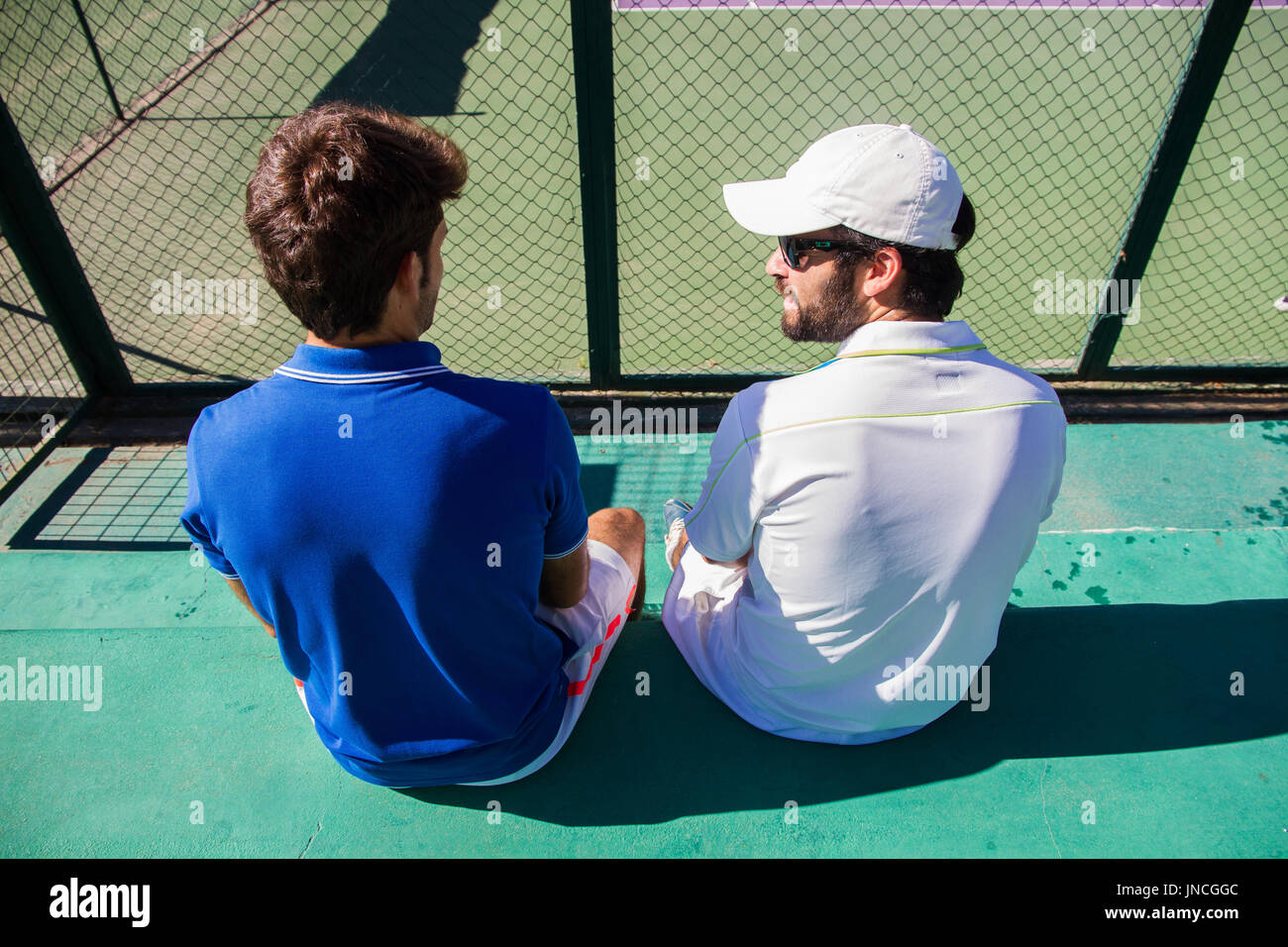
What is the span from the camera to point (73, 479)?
325 centimetres

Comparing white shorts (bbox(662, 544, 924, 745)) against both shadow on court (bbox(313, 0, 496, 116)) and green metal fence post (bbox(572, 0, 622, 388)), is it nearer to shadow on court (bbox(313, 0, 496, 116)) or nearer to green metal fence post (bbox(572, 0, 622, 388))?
green metal fence post (bbox(572, 0, 622, 388))

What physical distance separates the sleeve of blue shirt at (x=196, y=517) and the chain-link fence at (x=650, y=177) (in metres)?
2.00

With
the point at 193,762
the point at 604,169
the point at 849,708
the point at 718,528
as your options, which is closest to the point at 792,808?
the point at 849,708

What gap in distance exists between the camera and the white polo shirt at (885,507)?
1.29 m

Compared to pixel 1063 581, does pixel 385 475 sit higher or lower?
higher

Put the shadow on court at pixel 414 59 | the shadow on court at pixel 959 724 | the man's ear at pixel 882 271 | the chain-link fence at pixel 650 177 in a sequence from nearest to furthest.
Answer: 1. the man's ear at pixel 882 271
2. the shadow on court at pixel 959 724
3. the chain-link fence at pixel 650 177
4. the shadow on court at pixel 414 59

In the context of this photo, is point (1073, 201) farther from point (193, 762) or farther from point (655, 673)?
point (193, 762)

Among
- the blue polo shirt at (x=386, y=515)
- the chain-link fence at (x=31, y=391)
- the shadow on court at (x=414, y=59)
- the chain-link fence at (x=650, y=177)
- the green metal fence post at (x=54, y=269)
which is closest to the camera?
the blue polo shirt at (x=386, y=515)

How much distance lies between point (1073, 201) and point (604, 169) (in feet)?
12.1

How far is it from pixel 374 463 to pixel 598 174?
6.97 ft

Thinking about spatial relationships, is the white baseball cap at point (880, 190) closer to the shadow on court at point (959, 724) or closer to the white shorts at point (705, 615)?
the white shorts at point (705, 615)

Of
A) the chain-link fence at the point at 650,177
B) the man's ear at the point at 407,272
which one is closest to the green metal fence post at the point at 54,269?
the chain-link fence at the point at 650,177

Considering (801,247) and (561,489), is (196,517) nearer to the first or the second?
(561,489)

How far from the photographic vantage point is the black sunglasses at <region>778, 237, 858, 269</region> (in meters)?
1.61
